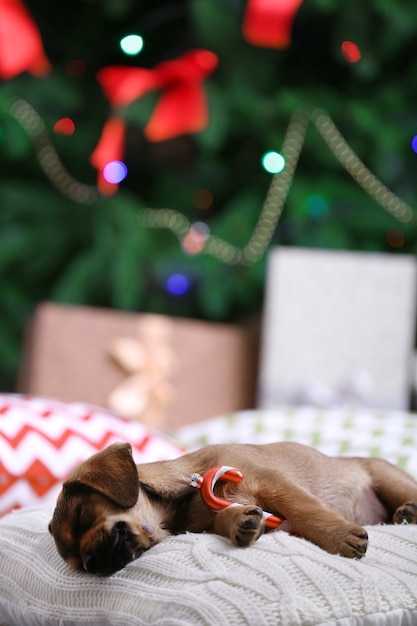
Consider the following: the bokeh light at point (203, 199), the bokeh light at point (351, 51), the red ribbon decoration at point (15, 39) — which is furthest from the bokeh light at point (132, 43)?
the bokeh light at point (351, 51)

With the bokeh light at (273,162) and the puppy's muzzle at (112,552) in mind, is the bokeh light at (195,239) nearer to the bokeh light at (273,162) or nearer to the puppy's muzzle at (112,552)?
the bokeh light at (273,162)

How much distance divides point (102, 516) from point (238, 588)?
17 centimetres

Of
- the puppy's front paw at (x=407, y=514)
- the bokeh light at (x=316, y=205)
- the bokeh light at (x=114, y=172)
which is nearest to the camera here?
the puppy's front paw at (x=407, y=514)

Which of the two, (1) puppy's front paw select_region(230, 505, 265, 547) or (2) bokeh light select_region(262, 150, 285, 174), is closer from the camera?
(1) puppy's front paw select_region(230, 505, 265, 547)

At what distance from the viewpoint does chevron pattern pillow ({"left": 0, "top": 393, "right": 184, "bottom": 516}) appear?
1486 mm

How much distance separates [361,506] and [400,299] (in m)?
1.55

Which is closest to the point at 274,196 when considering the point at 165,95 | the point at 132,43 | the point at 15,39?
the point at 165,95

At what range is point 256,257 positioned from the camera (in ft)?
9.83

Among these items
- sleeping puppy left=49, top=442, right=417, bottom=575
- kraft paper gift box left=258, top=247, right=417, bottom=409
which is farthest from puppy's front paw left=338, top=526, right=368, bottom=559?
kraft paper gift box left=258, top=247, right=417, bottom=409

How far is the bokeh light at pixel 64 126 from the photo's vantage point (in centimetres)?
318

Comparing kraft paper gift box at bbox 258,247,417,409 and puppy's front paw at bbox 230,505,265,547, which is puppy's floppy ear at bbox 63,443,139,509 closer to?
puppy's front paw at bbox 230,505,265,547

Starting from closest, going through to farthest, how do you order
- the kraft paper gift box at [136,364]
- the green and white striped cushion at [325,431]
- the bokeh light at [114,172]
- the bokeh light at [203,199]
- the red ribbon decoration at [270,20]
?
the green and white striped cushion at [325,431] → the kraft paper gift box at [136,364] → the red ribbon decoration at [270,20] → the bokeh light at [114,172] → the bokeh light at [203,199]

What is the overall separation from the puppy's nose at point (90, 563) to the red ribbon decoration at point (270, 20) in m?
2.19

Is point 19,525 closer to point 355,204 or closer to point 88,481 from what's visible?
point 88,481
